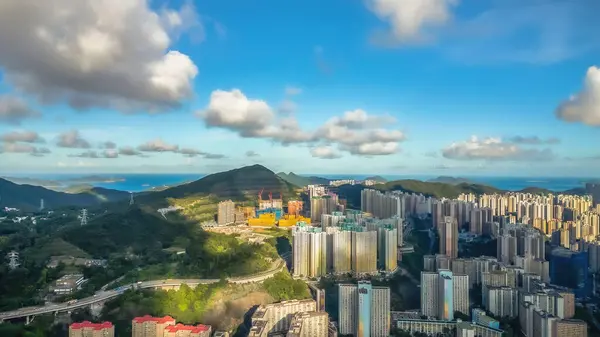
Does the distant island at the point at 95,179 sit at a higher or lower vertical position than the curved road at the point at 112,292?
higher

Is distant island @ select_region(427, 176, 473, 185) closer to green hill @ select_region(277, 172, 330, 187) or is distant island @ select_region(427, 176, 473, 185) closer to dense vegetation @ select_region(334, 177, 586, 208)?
dense vegetation @ select_region(334, 177, 586, 208)

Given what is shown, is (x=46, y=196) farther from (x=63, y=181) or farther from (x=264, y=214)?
(x=264, y=214)

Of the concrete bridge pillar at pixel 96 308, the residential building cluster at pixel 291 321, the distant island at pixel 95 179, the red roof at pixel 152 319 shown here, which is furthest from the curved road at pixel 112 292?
the distant island at pixel 95 179

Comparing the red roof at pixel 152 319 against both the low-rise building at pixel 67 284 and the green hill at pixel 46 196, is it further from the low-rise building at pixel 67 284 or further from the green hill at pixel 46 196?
the green hill at pixel 46 196

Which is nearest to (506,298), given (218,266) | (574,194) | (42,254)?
(218,266)

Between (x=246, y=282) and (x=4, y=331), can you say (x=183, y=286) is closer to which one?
(x=246, y=282)

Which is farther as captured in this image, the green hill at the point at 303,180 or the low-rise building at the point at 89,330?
the green hill at the point at 303,180

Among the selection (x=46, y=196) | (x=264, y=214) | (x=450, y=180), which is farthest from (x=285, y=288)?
(x=450, y=180)
